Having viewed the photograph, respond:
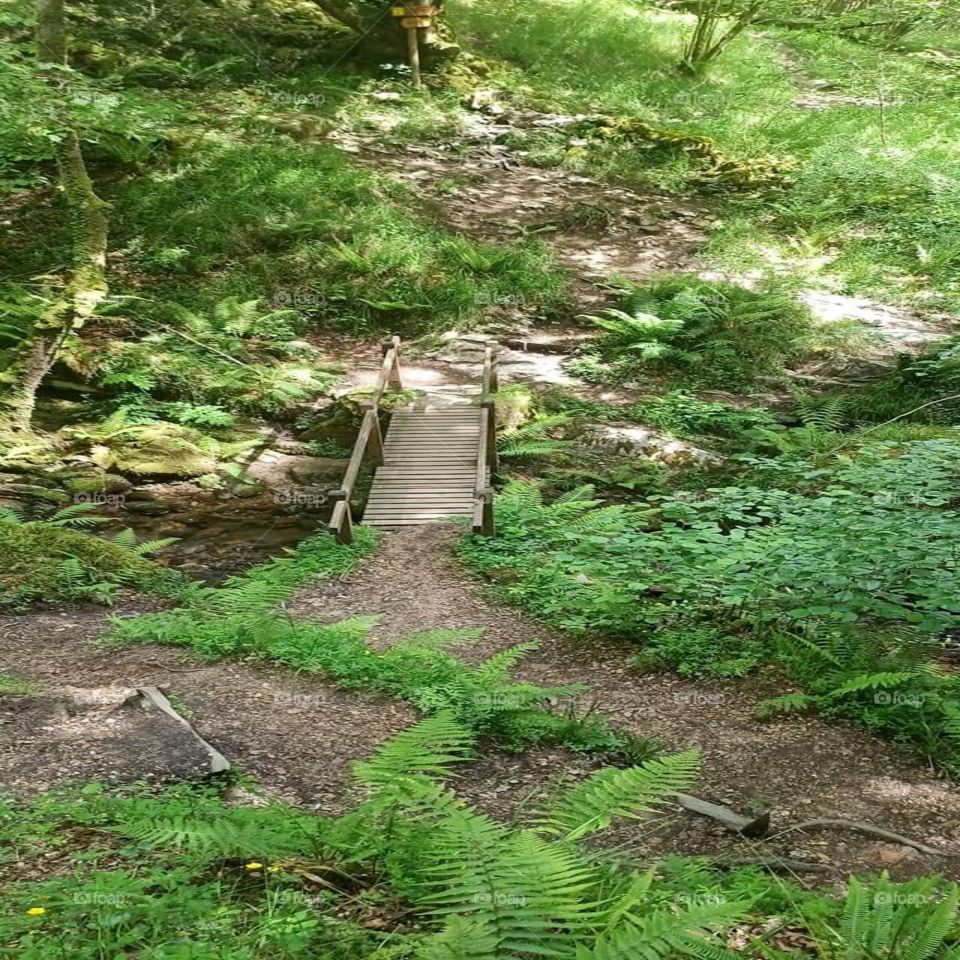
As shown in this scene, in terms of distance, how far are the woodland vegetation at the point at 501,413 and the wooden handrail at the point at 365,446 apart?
0.27m

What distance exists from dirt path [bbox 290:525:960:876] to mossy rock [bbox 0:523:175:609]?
2528 millimetres

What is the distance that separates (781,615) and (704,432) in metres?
6.55

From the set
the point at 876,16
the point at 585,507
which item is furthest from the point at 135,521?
the point at 876,16

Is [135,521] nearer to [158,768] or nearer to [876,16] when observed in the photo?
[158,768]

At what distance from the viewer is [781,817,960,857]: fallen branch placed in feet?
14.0

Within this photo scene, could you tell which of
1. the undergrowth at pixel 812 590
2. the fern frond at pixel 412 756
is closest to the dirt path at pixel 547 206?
the undergrowth at pixel 812 590

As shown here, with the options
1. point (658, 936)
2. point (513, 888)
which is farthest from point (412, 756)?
point (658, 936)

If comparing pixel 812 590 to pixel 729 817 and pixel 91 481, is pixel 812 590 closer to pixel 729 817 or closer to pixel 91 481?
pixel 729 817

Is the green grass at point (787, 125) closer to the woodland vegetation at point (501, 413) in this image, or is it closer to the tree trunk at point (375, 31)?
the woodland vegetation at point (501, 413)

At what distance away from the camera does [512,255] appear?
16891 millimetres

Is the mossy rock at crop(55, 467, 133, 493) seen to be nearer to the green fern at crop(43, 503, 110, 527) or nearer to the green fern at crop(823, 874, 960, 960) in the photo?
the green fern at crop(43, 503, 110, 527)

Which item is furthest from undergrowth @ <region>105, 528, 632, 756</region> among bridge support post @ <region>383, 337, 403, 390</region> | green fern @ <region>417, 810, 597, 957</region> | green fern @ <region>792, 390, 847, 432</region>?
green fern @ <region>792, 390, 847, 432</region>

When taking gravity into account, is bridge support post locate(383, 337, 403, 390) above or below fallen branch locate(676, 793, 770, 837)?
below

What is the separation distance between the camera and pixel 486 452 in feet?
38.3
